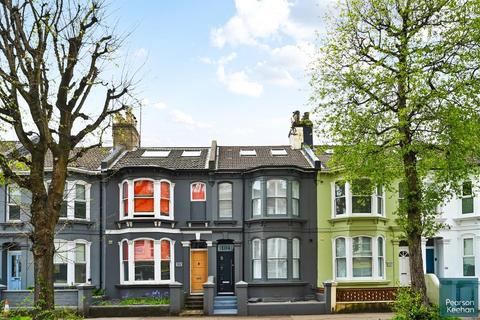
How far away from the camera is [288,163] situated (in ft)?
111

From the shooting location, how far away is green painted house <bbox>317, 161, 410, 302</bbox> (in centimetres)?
3170

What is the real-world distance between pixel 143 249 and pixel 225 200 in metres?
4.98

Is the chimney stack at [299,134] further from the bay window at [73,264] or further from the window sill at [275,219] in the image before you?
the bay window at [73,264]

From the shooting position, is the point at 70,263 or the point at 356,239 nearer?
the point at 70,263

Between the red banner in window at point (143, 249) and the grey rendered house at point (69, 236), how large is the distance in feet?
6.94

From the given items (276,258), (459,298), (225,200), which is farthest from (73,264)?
(459,298)

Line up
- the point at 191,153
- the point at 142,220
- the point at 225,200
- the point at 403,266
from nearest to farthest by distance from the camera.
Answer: the point at 142,220 → the point at 403,266 → the point at 225,200 → the point at 191,153

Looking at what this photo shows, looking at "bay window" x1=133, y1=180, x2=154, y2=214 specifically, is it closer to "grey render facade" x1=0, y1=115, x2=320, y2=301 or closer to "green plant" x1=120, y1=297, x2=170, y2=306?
"grey render facade" x1=0, y1=115, x2=320, y2=301

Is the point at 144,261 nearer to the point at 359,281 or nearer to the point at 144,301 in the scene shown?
the point at 144,301

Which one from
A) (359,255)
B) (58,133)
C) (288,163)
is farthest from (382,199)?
(58,133)

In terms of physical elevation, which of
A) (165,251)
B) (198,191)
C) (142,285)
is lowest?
(142,285)

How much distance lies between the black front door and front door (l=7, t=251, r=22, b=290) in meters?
9.99

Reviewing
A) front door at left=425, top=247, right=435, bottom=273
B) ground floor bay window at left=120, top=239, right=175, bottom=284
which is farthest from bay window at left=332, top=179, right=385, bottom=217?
ground floor bay window at left=120, top=239, right=175, bottom=284

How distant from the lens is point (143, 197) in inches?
1264
